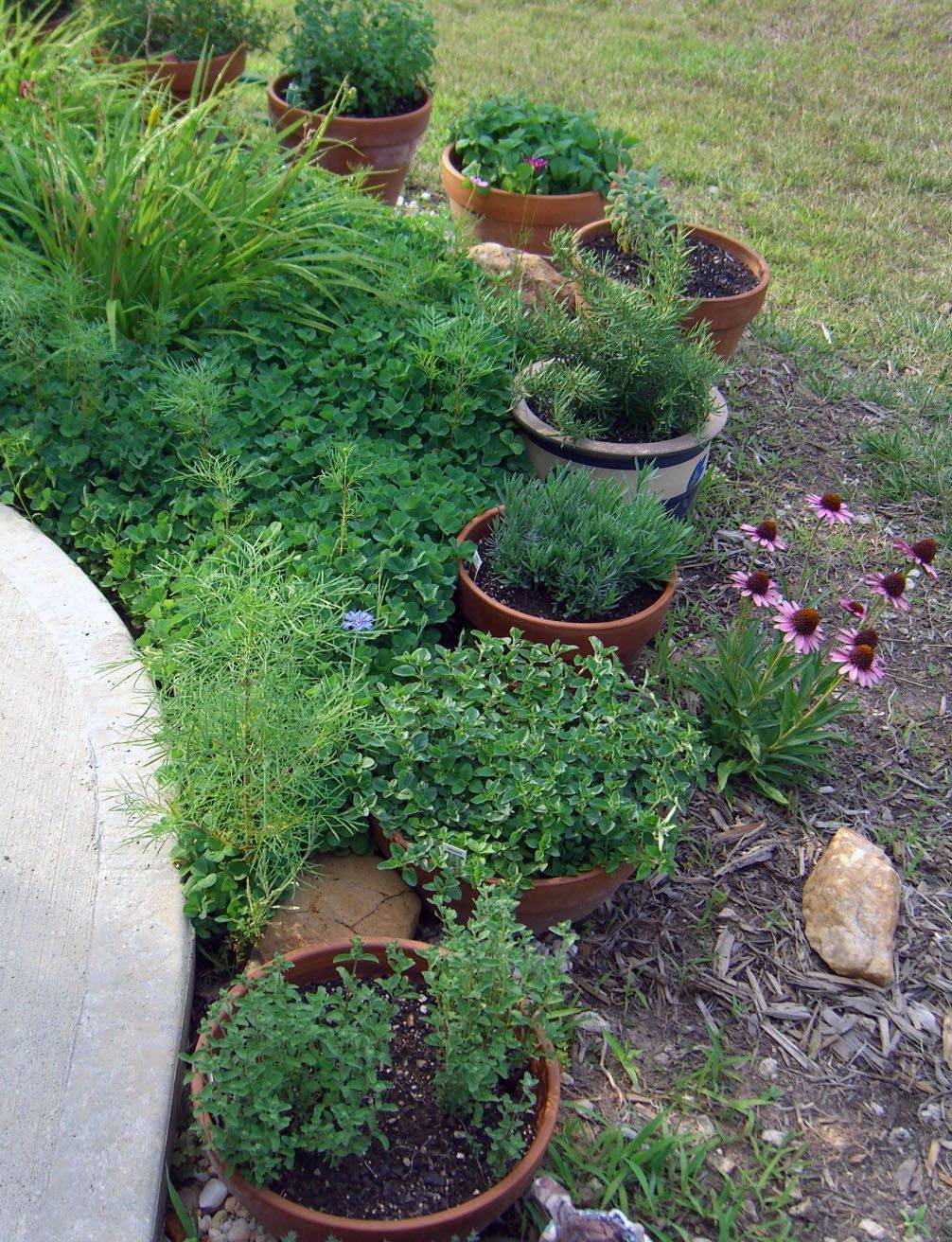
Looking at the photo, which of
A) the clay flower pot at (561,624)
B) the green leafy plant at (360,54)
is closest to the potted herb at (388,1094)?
the clay flower pot at (561,624)

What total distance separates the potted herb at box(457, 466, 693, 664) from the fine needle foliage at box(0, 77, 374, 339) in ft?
3.56

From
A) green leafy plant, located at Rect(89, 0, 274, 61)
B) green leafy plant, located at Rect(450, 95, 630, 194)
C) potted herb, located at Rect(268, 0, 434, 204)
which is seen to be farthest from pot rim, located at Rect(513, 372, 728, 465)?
green leafy plant, located at Rect(89, 0, 274, 61)

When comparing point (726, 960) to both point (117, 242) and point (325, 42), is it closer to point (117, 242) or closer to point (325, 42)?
point (117, 242)

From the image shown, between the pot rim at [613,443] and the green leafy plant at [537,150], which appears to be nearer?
the pot rim at [613,443]

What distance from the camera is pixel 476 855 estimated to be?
7.25 feet

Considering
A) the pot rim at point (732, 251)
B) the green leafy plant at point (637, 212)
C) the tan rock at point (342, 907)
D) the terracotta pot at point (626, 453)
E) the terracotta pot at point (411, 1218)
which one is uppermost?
the green leafy plant at point (637, 212)

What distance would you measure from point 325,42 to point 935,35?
A: 4727 millimetres

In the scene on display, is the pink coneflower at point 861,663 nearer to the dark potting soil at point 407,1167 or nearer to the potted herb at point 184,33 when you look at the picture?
the dark potting soil at point 407,1167

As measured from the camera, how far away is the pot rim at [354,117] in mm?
4789

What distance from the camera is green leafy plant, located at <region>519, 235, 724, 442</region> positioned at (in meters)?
3.13

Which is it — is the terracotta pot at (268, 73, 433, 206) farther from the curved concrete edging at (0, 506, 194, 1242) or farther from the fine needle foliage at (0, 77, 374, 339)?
the curved concrete edging at (0, 506, 194, 1242)

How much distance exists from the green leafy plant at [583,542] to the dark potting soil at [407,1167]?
1.19m

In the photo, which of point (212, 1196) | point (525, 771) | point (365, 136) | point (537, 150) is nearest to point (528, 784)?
point (525, 771)

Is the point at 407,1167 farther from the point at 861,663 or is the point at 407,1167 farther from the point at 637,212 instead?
the point at 637,212
